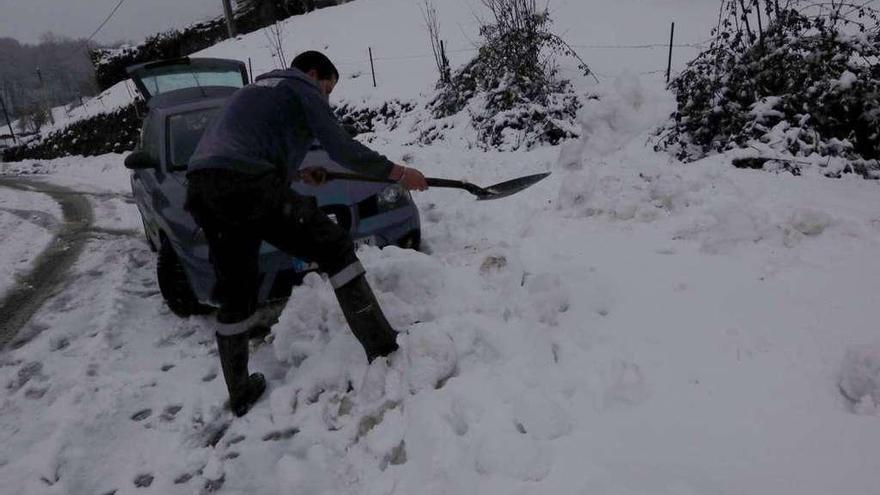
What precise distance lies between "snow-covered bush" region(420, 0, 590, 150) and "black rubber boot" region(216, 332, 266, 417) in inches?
211

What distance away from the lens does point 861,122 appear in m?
4.11

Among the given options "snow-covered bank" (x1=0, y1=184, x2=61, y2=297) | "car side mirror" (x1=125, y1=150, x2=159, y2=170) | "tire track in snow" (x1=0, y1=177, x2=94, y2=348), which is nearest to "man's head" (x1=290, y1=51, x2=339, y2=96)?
"car side mirror" (x1=125, y1=150, x2=159, y2=170)

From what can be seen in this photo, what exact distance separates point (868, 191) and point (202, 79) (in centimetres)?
738

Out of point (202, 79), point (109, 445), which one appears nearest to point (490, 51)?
point (202, 79)

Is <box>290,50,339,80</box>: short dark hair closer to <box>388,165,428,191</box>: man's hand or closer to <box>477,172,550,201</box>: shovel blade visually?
<box>388,165,428,191</box>: man's hand

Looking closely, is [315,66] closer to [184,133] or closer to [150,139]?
[184,133]

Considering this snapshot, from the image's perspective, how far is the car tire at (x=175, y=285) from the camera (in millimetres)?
3686

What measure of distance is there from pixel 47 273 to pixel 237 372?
12.7 ft

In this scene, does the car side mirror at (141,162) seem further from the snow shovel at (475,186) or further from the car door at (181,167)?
the snow shovel at (475,186)

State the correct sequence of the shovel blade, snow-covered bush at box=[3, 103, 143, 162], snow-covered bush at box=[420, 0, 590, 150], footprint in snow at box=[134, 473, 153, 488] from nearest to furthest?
1. footprint in snow at box=[134, 473, 153, 488]
2. the shovel blade
3. snow-covered bush at box=[420, 0, 590, 150]
4. snow-covered bush at box=[3, 103, 143, 162]

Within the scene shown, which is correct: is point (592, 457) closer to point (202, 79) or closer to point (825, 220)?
point (825, 220)

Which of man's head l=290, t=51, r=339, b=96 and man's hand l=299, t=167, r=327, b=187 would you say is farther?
man's hand l=299, t=167, r=327, b=187

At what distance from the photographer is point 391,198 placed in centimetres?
384

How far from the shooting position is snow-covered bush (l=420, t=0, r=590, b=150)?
7.41 meters
